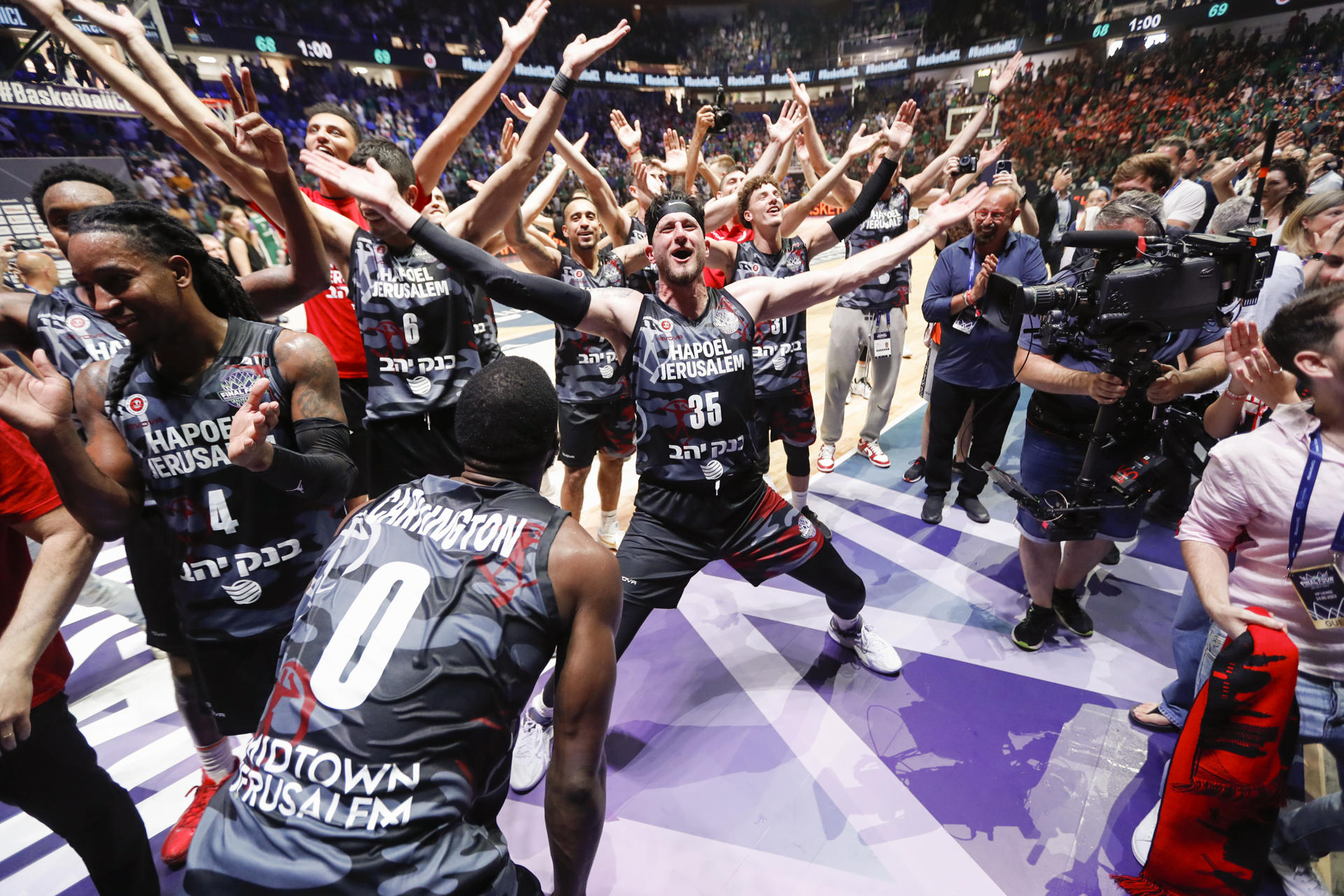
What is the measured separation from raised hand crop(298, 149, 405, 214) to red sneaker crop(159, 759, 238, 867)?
2.11 m

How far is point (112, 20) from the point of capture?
103 inches

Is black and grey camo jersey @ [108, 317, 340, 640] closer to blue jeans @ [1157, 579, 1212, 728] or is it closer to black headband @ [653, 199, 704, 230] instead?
black headband @ [653, 199, 704, 230]

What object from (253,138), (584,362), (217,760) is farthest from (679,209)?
(217,760)

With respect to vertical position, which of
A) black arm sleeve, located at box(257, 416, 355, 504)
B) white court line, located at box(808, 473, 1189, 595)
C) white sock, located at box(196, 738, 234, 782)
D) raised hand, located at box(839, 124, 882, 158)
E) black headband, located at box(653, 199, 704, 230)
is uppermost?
raised hand, located at box(839, 124, 882, 158)

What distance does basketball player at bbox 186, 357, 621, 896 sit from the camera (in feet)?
4.08

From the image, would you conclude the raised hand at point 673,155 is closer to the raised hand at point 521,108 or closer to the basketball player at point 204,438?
the raised hand at point 521,108

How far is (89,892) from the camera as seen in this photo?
7.42 feet

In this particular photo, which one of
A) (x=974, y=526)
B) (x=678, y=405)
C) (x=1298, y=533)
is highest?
(x=678, y=405)

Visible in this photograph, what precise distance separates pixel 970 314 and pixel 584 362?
2402 millimetres

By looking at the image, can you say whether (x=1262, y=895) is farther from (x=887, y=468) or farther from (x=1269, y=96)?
(x=1269, y=96)

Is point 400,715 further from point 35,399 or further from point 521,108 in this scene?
point 521,108

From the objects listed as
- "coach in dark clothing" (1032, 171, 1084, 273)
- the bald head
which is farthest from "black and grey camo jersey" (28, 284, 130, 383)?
"coach in dark clothing" (1032, 171, 1084, 273)

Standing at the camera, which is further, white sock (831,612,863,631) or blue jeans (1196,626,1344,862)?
white sock (831,612,863,631)

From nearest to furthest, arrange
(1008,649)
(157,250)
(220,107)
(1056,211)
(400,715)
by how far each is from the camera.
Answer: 1. (400,715)
2. (157,250)
3. (1008,649)
4. (1056,211)
5. (220,107)
